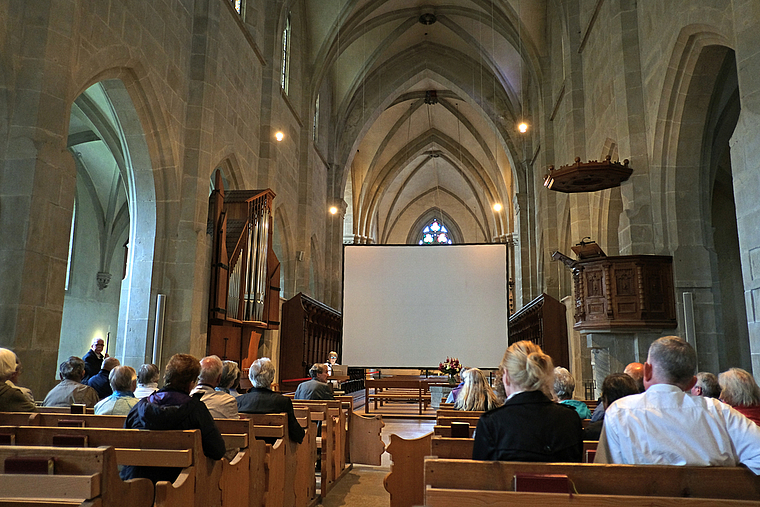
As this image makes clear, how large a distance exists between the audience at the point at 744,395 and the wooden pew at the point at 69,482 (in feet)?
9.64

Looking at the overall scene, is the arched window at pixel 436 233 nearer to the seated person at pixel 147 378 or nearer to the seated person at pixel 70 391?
the seated person at pixel 70 391

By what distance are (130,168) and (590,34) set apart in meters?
8.63

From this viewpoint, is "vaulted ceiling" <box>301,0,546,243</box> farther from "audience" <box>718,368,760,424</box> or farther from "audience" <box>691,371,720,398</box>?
"audience" <box>718,368,760,424</box>

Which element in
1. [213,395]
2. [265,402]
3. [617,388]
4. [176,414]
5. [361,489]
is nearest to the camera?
[176,414]

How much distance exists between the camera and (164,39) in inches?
342

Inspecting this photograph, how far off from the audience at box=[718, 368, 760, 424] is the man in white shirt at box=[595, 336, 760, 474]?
1.02 meters

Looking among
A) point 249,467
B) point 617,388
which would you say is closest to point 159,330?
point 249,467

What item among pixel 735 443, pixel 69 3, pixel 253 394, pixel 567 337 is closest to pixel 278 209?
pixel 567 337

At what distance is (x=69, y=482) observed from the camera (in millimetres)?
2086

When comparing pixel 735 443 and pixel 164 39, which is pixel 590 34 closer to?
pixel 164 39

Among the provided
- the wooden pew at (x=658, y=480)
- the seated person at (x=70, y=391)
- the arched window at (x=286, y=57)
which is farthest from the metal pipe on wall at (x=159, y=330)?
the arched window at (x=286, y=57)

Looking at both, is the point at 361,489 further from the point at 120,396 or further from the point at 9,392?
the point at 9,392

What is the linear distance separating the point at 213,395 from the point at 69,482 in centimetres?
185

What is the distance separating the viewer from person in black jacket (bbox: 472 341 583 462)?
2.29 metres
